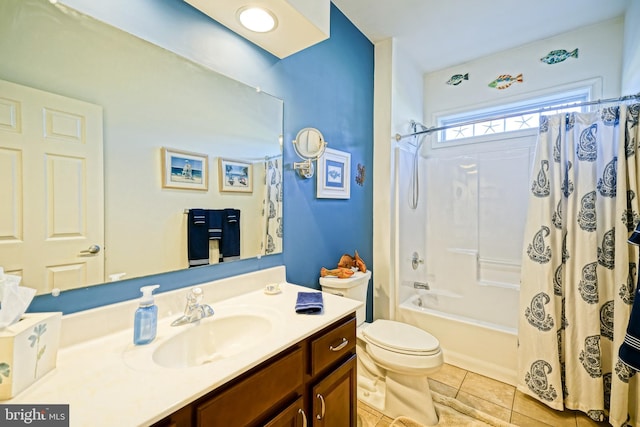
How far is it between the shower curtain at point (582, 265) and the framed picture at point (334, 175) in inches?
49.2

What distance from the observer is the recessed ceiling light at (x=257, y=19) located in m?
1.20

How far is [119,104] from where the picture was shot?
979 mm

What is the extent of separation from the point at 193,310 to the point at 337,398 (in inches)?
27.3

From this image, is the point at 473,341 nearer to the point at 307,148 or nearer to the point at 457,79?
the point at 307,148

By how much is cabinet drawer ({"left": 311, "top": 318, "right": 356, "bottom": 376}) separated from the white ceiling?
2125mm

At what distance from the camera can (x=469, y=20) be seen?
2.06 metres

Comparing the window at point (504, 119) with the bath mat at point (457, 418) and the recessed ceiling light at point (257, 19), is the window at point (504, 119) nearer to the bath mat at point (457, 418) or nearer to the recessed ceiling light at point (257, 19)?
the recessed ceiling light at point (257, 19)

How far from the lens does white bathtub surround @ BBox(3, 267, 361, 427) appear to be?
594 millimetres

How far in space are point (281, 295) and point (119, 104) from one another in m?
1.04

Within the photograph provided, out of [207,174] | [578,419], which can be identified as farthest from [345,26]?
[578,419]

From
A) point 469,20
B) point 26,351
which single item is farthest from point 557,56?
point 26,351

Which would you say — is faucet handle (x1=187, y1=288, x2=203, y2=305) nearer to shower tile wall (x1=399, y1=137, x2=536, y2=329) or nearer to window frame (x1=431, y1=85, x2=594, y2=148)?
shower tile wall (x1=399, y1=137, x2=536, y2=329)

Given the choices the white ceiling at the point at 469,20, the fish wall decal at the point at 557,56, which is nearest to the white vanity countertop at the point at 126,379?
the white ceiling at the point at 469,20

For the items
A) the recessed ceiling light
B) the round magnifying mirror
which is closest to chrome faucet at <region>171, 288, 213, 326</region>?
the round magnifying mirror
